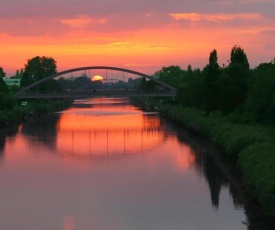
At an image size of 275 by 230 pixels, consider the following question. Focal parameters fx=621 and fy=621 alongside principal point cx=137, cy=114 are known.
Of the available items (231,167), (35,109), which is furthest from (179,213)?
(35,109)

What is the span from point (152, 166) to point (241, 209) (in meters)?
9.08

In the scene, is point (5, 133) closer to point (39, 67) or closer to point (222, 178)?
Answer: point (222, 178)

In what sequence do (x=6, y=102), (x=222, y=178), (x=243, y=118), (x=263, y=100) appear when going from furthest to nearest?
(x=6, y=102) < (x=243, y=118) < (x=263, y=100) < (x=222, y=178)

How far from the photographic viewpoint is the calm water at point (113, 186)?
18.2 m

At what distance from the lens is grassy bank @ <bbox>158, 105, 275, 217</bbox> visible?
17.2m

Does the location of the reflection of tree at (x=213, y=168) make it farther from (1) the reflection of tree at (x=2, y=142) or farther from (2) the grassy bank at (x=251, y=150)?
(1) the reflection of tree at (x=2, y=142)

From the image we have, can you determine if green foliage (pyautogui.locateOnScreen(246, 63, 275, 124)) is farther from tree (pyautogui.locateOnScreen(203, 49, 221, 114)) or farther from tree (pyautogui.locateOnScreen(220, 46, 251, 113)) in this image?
tree (pyautogui.locateOnScreen(203, 49, 221, 114))

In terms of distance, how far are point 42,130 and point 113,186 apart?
24753 mm

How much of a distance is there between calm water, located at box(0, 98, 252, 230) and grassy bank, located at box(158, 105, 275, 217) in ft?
3.13

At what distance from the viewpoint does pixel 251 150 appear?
23219 millimetres

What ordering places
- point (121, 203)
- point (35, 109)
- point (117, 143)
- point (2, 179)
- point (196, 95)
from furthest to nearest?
1. point (35, 109)
2. point (196, 95)
3. point (117, 143)
4. point (2, 179)
5. point (121, 203)

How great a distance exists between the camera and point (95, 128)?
1873 inches

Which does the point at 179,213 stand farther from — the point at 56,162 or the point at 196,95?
the point at 196,95

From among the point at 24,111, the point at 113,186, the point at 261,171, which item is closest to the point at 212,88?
the point at 113,186
